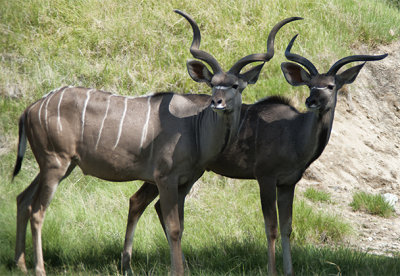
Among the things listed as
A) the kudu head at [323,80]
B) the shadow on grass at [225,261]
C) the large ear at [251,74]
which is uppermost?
the large ear at [251,74]

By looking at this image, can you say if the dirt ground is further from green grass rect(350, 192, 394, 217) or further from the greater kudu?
the greater kudu

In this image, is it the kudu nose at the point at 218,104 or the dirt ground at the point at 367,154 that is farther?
the dirt ground at the point at 367,154

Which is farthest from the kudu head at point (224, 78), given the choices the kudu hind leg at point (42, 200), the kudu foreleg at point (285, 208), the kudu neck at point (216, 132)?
the kudu hind leg at point (42, 200)

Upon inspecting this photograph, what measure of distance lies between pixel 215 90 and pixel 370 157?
146 inches

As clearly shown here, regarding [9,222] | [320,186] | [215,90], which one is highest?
[215,90]

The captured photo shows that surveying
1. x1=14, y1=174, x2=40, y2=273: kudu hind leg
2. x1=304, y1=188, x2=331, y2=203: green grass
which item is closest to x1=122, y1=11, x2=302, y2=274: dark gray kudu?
x1=14, y1=174, x2=40, y2=273: kudu hind leg

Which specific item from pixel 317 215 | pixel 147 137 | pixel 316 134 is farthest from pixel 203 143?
pixel 317 215

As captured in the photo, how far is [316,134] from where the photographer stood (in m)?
5.15

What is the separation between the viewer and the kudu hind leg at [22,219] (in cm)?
500

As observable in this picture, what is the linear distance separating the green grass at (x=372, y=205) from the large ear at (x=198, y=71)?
289 centimetres

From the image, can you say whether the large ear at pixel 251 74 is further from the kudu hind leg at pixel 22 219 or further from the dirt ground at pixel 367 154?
the dirt ground at pixel 367 154

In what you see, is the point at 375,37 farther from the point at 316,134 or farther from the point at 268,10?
the point at 316,134

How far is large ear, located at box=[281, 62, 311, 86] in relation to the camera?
5348mm

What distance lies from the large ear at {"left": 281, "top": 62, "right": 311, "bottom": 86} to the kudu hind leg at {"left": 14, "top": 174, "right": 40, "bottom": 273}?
7.64 ft
